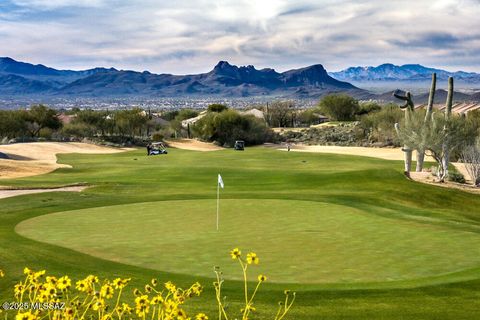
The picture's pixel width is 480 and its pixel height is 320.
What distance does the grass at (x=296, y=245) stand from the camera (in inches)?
451

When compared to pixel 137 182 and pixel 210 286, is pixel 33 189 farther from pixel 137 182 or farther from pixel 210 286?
pixel 210 286

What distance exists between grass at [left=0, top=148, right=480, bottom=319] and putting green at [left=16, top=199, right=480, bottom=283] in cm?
3

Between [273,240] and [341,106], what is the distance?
4922 inches

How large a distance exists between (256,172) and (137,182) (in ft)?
29.2

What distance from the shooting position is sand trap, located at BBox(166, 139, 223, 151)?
8881 cm

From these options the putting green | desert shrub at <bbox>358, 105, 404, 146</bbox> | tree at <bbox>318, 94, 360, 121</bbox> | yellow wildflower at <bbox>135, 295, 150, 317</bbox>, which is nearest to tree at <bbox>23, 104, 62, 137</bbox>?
desert shrub at <bbox>358, 105, 404, 146</bbox>

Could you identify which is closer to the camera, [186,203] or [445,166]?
[186,203]

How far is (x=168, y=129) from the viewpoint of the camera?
12081 cm

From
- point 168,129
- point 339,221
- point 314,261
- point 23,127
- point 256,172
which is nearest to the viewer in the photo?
point 314,261

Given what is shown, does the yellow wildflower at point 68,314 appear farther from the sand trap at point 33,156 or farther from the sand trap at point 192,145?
the sand trap at point 192,145

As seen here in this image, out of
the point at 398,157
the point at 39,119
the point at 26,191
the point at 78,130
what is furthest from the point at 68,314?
the point at 78,130

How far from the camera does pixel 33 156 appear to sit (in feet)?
205

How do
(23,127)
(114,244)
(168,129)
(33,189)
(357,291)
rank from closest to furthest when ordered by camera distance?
1. (357,291)
2. (114,244)
3. (33,189)
4. (23,127)
5. (168,129)

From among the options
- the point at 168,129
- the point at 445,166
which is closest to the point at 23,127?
the point at 168,129
